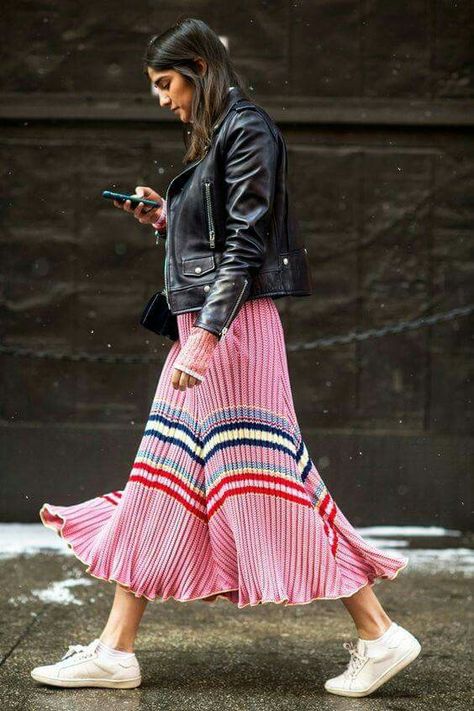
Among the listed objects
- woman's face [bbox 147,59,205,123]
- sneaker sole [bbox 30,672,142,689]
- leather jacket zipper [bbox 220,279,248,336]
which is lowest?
sneaker sole [bbox 30,672,142,689]

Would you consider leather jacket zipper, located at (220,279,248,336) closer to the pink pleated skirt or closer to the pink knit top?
the pink knit top

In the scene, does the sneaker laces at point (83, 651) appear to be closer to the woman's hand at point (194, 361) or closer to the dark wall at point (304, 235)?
the woman's hand at point (194, 361)

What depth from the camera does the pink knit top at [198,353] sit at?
3502 mm

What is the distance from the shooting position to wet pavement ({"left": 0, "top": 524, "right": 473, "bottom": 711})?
12.3ft

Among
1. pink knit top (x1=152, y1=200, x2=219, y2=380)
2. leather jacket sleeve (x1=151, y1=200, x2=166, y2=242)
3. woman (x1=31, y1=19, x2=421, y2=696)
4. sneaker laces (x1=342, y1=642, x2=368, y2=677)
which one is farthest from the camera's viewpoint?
leather jacket sleeve (x1=151, y1=200, x2=166, y2=242)

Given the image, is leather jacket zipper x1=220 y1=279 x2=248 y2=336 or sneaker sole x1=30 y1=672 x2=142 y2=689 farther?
sneaker sole x1=30 y1=672 x2=142 y2=689

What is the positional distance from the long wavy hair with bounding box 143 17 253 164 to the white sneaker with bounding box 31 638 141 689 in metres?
1.61

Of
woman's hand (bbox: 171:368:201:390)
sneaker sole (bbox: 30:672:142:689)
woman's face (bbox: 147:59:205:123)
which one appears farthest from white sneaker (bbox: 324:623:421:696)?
woman's face (bbox: 147:59:205:123)

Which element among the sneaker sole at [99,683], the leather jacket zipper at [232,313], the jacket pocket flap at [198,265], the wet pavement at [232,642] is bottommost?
the wet pavement at [232,642]

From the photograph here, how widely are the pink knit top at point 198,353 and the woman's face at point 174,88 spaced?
2.35ft

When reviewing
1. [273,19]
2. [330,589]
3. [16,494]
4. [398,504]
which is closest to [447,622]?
[330,589]

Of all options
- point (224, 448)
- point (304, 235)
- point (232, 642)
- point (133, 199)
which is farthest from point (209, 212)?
point (304, 235)

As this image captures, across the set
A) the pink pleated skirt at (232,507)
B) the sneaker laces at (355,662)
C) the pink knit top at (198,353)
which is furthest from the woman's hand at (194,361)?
the sneaker laces at (355,662)

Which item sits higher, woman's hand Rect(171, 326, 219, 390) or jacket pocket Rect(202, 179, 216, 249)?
jacket pocket Rect(202, 179, 216, 249)
